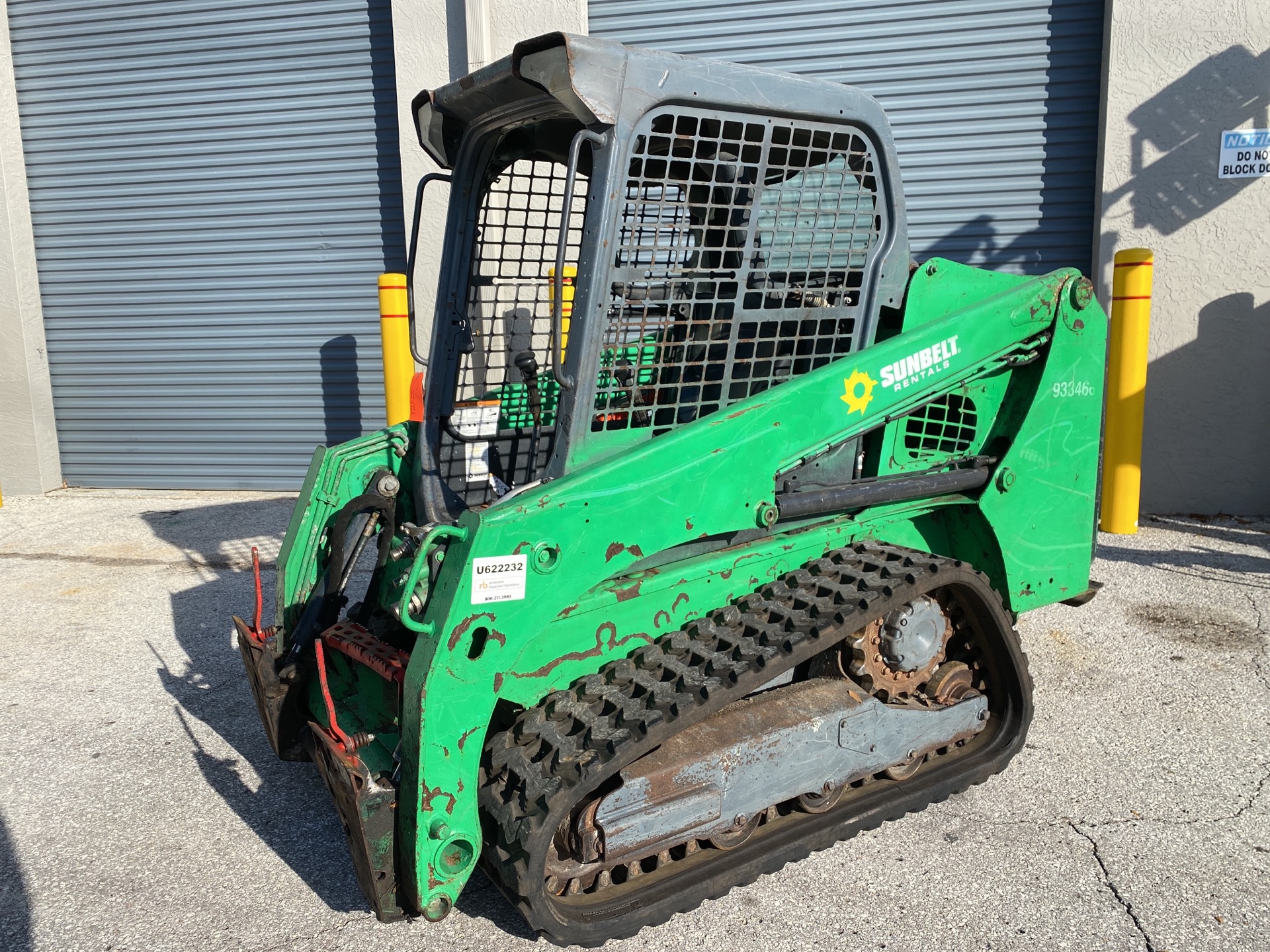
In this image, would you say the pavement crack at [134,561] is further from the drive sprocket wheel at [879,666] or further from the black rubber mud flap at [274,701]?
the drive sprocket wheel at [879,666]

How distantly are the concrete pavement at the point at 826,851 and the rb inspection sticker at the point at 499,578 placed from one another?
1022 millimetres

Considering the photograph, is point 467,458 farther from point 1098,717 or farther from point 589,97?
point 1098,717

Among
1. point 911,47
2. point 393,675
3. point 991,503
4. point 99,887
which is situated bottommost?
point 99,887

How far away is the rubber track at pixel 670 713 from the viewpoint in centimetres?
248

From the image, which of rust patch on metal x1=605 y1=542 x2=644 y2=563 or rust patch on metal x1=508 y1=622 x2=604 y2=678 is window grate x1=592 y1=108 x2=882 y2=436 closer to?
rust patch on metal x1=605 y1=542 x2=644 y2=563

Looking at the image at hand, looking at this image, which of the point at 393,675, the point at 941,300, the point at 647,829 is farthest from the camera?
the point at 941,300

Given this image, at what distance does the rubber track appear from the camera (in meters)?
2.48

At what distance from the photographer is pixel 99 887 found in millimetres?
3070

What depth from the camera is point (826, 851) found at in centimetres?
311

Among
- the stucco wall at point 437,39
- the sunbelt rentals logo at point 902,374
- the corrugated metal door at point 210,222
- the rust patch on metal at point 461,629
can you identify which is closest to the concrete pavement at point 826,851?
the rust patch on metal at point 461,629

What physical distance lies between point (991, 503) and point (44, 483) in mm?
8844

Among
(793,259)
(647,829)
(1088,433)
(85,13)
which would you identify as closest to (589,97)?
(793,259)

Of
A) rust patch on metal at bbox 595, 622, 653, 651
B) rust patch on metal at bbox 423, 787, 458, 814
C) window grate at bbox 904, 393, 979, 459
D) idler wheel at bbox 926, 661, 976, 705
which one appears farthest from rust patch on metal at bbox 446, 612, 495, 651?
window grate at bbox 904, 393, 979, 459

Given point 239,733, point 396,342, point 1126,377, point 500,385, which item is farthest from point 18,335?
point 1126,377
